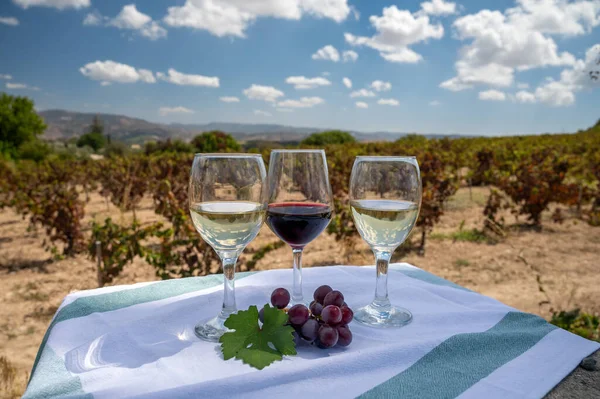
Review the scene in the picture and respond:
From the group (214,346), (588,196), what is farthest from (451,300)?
(588,196)

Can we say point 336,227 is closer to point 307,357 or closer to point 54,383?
point 307,357

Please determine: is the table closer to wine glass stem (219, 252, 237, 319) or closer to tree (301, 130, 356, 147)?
wine glass stem (219, 252, 237, 319)

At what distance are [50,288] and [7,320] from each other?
1.02 metres

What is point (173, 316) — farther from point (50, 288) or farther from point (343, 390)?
point (50, 288)

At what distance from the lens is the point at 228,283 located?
103 centimetres

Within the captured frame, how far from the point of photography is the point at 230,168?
0.99 m

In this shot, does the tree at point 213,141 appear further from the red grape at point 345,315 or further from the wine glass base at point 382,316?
the red grape at point 345,315

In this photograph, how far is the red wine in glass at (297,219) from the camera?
3.66 feet

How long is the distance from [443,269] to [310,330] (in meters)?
A: 5.45

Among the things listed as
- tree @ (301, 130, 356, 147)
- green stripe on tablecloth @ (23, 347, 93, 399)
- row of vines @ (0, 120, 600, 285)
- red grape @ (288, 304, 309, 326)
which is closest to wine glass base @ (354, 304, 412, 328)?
red grape @ (288, 304, 309, 326)

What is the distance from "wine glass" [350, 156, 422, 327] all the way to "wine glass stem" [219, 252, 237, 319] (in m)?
0.32

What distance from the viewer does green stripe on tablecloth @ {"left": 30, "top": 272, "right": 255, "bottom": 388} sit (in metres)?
Result: 1.09

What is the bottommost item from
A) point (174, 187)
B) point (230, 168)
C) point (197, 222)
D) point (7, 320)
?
point (7, 320)

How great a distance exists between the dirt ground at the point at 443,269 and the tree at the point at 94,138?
8318 cm
